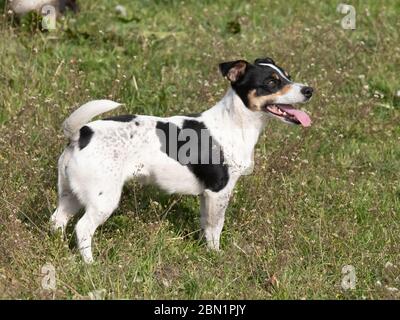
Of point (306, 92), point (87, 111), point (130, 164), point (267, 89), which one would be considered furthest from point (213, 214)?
point (87, 111)

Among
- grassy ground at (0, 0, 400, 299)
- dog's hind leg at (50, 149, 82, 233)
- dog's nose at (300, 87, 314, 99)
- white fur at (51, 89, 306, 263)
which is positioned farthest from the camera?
dog's nose at (300, 87, 314, 99)

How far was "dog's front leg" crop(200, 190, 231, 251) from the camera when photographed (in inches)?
246

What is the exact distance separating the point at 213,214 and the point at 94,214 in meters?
0.88

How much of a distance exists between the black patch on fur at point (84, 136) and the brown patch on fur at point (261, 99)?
112 centimetres

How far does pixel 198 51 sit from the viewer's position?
30.3 feet

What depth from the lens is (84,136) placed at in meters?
5.82

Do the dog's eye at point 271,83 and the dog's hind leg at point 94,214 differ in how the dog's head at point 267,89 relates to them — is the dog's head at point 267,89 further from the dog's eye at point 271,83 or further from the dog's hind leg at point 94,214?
the dog's hind leg at point 94,214

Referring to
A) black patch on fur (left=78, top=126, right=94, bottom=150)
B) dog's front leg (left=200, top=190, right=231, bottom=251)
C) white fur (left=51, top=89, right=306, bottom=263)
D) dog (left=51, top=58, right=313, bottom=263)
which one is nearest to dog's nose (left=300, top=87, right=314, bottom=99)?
dog (left=51, top=58, right=313, bottom=263)

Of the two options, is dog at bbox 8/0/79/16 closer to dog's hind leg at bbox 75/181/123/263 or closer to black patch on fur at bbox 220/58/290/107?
black patch on fur at bbox 220/58/290/107

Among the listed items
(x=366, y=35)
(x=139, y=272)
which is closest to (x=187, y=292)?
(x=139, y=272)

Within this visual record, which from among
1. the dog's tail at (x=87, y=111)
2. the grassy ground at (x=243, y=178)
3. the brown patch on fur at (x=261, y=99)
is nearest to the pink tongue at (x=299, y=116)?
the brown patch on fur at (x=261, y=99)

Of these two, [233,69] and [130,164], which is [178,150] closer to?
[130,164]

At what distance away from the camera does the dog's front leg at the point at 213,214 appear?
6.25 m
